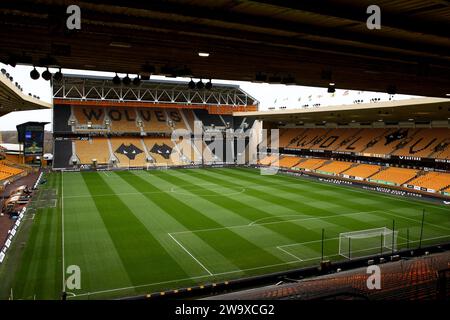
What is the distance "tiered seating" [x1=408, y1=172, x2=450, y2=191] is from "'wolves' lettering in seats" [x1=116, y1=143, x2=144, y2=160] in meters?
35.2

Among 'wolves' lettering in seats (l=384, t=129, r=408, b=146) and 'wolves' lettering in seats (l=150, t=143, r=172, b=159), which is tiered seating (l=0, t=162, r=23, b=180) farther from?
'wolves' lettering in seats (l=384, t=129, r=408, b=146)

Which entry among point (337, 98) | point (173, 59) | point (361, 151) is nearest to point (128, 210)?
point (173, 59)

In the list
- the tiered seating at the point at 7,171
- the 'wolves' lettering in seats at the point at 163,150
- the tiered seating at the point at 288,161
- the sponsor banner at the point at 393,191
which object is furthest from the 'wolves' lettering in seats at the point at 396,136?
the tiered seating at the point at 7,171

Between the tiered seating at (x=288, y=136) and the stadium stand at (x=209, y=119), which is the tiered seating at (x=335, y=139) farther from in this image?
the stadium stand at (x=209, y=119)

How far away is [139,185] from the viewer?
34.9 meters

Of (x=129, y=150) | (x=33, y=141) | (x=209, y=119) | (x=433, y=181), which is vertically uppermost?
(x=209, y=119)

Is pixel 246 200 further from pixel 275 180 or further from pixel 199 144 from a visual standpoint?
pixel 199 144

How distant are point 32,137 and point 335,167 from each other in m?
34.4

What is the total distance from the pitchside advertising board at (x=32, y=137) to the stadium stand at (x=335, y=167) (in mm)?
32046

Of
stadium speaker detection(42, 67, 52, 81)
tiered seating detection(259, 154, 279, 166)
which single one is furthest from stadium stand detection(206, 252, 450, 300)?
tiered seating detection(259, 154, 279, 166)

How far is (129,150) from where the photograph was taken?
52.3m

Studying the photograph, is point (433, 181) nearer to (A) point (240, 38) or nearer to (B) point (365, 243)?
(B) point (365, 243)

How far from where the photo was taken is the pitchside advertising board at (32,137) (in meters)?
39.5

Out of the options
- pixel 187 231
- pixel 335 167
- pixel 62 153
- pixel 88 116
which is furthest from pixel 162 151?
pixel 187 231
